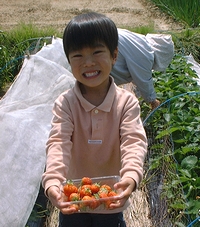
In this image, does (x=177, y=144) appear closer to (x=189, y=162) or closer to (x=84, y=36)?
(x=189, y=162)

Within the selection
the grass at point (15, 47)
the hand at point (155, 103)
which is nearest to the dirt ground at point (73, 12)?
the grass at point (15, 47)

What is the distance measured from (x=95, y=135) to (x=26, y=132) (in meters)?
1.01

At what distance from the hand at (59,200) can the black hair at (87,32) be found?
1.90ft

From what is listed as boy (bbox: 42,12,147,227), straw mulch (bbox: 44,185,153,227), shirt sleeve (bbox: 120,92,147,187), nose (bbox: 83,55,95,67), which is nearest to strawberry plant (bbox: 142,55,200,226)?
straw mulch (bbox: 44,185,153,227)

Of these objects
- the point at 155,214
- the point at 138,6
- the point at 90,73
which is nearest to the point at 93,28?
the point at 90,73

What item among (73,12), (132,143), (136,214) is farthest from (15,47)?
(132,143)

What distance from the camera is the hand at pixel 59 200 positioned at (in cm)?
138

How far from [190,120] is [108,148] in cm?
157

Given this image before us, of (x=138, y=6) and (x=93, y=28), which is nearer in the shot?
(x=93, y=28)

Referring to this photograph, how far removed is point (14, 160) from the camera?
7.89 feet

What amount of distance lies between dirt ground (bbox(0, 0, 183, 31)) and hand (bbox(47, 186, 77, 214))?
4.99 meters

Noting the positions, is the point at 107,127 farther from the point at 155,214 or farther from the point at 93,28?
the point at 155,214

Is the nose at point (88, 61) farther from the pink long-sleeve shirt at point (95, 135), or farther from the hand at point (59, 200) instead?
the hand at point (59, 200)

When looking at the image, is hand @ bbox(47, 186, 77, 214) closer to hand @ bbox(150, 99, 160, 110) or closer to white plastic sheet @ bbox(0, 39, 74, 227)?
white plastic sheet @ bbox(0, 39, 74, 227)
